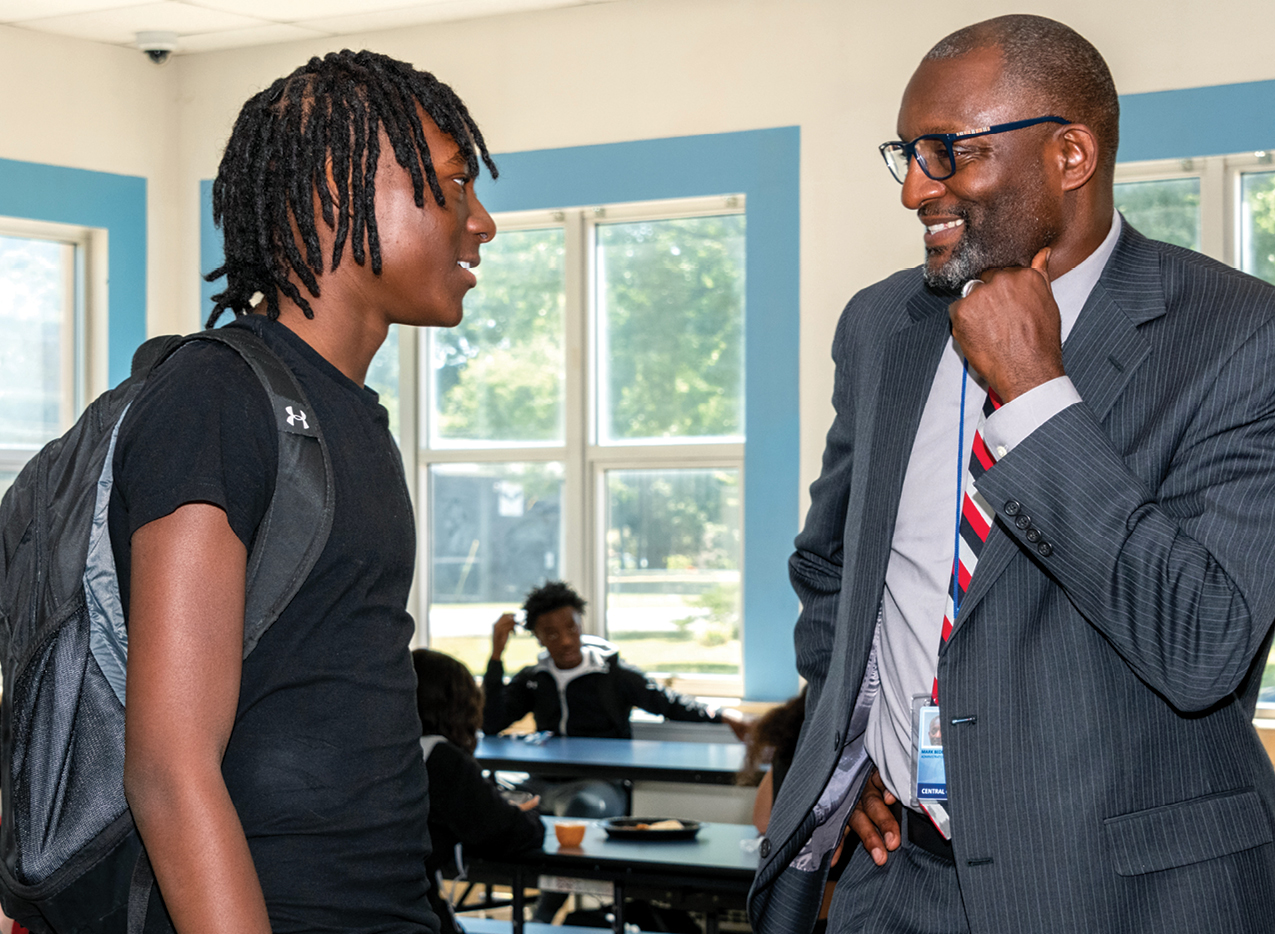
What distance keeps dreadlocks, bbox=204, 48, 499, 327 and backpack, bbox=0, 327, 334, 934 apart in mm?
206

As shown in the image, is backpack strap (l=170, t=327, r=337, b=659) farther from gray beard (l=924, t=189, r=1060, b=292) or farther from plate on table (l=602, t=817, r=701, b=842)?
plate on table (l=602, t=817, r=701, b=842)

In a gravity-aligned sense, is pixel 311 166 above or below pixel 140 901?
above

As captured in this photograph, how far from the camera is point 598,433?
6719 millimetres

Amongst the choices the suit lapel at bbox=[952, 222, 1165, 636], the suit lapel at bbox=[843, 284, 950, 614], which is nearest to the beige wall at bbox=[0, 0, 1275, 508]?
the suit lapel at bbox=[843, 284, 950, 614]

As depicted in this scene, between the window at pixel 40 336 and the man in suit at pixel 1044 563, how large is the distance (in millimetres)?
5829

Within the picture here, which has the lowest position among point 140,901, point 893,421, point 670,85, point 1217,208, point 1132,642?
point 140,901

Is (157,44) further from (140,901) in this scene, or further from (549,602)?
(140,901)

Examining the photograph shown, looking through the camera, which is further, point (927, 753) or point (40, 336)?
point (40, 336)

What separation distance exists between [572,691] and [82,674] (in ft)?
15.8

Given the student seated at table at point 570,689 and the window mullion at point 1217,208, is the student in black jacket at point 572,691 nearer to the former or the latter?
the student seated at table at point 570,689

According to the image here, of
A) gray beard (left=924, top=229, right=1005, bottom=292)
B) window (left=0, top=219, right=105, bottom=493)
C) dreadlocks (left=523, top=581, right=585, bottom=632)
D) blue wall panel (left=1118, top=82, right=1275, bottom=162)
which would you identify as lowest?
dreadlocks (left=523, top=581, right=585, bottom=632)

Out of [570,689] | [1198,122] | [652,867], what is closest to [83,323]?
[570,689]

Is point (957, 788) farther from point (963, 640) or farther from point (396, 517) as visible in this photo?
point (396, 517)

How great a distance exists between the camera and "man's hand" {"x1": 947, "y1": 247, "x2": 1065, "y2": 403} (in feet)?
4.94
